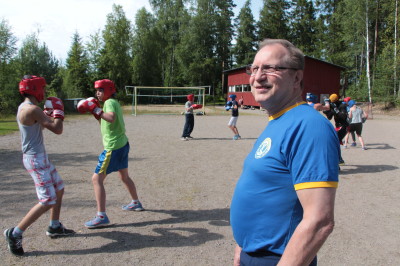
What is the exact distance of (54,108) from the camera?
371cm

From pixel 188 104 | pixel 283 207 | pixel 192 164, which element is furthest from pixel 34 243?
pixel 188 104

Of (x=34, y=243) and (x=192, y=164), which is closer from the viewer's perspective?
(x=34, y=243)

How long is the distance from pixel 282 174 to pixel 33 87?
3.16 meters

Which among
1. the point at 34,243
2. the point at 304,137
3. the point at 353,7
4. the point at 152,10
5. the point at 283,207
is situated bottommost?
the point at 34,243

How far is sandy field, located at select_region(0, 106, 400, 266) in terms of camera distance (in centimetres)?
352

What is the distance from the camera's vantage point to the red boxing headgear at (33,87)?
3.49 metres

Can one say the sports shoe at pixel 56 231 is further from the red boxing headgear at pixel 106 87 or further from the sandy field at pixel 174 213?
the red boxing headgear at pixel 106 87

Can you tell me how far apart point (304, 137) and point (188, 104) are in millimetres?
11270

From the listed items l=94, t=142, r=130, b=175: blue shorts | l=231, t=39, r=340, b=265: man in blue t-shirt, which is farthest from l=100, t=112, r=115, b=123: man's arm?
l=231, t=39, r=340, b=265: man in blue t-shirt

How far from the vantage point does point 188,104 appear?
1252 cm

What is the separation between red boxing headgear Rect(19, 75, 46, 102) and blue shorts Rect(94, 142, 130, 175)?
107 centimetres

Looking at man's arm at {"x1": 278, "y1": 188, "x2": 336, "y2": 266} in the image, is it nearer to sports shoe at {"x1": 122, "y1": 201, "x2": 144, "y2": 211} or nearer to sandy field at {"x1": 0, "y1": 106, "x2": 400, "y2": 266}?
sandy field at {"x1": 0, "y1": 106, "x2": 400, "y2": 266}

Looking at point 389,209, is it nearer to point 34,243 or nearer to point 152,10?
point 34,243

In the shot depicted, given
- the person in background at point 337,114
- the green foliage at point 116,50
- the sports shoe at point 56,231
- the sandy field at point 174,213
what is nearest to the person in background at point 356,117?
the sandy field at point 174,213
